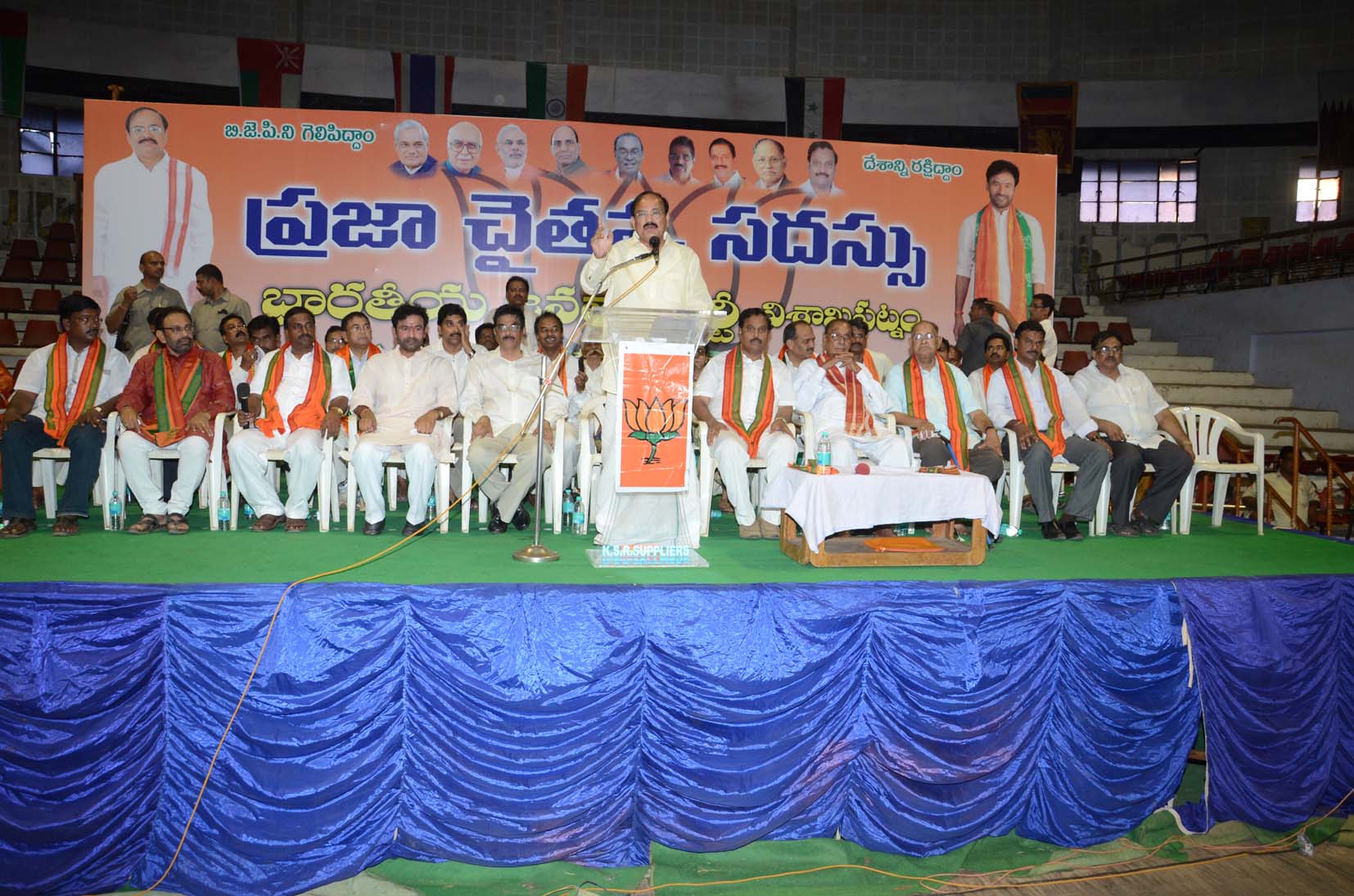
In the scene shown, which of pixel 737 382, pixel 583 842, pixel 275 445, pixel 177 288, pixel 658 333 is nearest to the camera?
pixel 583 842

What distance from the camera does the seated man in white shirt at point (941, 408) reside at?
5.96 m

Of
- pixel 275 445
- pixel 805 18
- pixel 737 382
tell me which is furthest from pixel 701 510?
pixel 805 18

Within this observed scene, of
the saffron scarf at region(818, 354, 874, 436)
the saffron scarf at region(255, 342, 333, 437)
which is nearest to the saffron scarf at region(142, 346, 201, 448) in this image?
the saffron scarf at region(255, 342, 333, 437)

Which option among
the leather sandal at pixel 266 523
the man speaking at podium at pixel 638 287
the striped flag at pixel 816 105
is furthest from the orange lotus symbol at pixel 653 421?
the striped flag at pixel 816 105

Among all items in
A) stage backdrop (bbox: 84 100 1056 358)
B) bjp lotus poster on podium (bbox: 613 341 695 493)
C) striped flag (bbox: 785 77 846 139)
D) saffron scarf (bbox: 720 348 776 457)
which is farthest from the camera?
striped flag (bbox: 785 77 846 139)

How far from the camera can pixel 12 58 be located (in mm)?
12328

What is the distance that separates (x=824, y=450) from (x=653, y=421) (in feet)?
3.96

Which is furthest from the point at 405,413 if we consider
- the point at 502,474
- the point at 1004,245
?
the point at 1004,245

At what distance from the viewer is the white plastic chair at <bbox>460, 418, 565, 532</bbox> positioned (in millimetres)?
5441

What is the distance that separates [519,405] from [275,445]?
1.51 meters

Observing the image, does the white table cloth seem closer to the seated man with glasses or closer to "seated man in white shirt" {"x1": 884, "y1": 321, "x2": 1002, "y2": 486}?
"seated man in white shirt" {"x1": 884, "y1": 321, "x2": 1002, "y2": 486}

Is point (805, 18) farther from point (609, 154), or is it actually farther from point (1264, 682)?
point (1264, 682)

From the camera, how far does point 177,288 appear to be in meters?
7.92

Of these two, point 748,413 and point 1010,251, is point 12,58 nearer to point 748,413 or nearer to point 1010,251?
point 748,413
